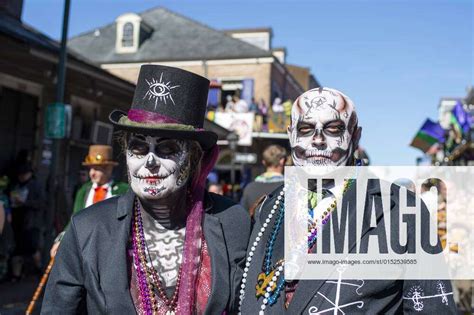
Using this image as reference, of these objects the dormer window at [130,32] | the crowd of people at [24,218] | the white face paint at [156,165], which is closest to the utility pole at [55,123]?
the crowd of people at [24,218]

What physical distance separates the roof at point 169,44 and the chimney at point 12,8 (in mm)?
14201

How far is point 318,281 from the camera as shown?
220cm

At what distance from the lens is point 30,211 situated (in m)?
8.52

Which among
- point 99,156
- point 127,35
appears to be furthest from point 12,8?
point 127,35

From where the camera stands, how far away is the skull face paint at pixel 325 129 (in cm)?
234

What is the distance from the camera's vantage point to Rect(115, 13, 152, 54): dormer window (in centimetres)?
2461

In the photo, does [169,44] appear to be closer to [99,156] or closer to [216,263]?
[99,156]

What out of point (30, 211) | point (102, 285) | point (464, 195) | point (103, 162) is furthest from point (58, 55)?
point (102, 285)

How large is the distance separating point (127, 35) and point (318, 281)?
24035mm

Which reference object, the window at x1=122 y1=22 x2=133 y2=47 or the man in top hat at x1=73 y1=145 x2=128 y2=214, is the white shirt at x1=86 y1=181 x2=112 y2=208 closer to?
the man in top hat at x1=73 y1=145 x2=128 y2=214

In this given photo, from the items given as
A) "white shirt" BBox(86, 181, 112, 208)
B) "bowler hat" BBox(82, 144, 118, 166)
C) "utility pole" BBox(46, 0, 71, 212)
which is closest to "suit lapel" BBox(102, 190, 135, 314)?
"white shirt" BBox(86, 181, 112, 208)

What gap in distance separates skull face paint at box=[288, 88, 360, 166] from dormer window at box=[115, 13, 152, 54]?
909 inches

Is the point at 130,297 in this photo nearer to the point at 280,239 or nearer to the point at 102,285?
the point at 102,285

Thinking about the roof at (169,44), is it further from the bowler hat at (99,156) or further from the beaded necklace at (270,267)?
the beaded necklace at (270,267)
